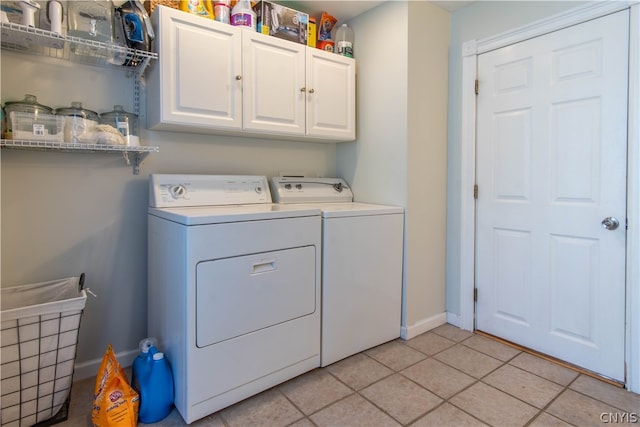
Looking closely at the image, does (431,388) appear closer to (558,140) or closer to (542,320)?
(542,320)

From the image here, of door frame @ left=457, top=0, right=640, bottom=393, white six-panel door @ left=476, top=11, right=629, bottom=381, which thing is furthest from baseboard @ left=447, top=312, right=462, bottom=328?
white six-panel door @ left=476, top=11, right=629, bottom=381

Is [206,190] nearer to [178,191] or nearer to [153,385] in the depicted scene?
[178,191]

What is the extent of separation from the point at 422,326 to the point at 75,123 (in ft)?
8.06

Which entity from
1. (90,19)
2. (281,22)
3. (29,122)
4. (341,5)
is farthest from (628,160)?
(29,122)

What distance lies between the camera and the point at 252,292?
1692 millimetres

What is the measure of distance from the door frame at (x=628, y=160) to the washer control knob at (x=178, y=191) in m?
1.91

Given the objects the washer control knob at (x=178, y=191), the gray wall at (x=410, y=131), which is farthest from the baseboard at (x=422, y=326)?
the washer control knob at (x=178, y=191)

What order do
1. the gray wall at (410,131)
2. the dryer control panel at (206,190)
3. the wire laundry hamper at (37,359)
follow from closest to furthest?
1. the wire laundry hamper at (37,359)
2. the dryer control panel at (206,190)
3. the gray wall at (410,131)

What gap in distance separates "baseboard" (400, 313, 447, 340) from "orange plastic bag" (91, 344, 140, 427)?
1.65m

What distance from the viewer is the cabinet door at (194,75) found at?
71.7 inches

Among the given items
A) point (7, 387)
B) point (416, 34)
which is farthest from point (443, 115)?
point (7, 387)

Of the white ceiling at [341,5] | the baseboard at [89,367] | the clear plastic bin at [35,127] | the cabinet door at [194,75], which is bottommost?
the baseboard at [89,367]

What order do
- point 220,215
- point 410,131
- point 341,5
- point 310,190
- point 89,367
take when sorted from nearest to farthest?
point 220,215, point 89,367, point 410,131, point 341,5, point 310,190

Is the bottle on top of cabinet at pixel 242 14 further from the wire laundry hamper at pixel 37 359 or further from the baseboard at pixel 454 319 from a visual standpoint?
the baseboard at pixel 454 319
